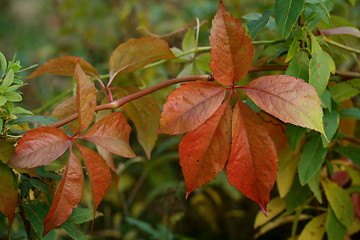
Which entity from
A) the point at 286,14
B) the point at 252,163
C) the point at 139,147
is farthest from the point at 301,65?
the point at 139,147

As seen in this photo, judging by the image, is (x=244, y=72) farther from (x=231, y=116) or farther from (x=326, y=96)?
(x=326, y=96)

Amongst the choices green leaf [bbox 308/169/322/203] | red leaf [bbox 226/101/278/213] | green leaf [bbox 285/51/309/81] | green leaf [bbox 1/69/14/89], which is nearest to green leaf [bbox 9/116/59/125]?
green leaf [bbox 1/69/14/89]

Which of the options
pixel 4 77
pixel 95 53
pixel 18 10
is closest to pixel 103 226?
pixel 95 53

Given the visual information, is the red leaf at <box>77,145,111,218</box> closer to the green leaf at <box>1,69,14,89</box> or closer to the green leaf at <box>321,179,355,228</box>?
the green leaf at <box>1,69,14,89</box>

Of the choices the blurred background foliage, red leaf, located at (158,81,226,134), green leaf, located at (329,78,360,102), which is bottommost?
the blurred background foliage

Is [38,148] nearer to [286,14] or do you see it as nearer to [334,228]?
[286,14]

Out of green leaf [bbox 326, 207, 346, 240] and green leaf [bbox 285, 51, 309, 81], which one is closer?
green leaf [bbox 285, 51, 309, 81]

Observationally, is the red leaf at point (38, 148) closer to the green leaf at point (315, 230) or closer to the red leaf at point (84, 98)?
the red leaf at point (84, 98)

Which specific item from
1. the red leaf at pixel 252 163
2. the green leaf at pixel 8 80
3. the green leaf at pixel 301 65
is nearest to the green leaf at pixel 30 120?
the green leaf at pixel 8 80
